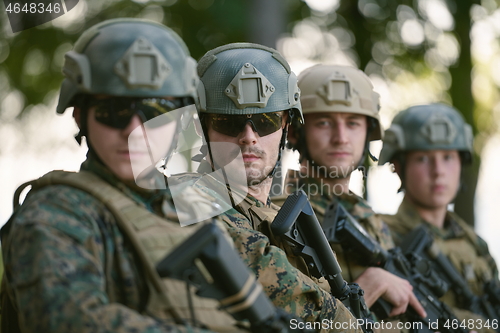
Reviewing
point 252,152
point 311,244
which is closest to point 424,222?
point 311,244

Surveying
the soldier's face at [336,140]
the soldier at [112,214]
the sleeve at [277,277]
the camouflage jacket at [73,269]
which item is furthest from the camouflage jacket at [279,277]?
the soldier's face at [336,140]

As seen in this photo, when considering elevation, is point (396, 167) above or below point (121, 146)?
below

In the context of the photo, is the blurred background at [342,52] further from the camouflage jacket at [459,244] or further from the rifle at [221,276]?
the rifle at [221,276]

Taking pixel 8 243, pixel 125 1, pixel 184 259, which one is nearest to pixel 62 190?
pixel 8 243

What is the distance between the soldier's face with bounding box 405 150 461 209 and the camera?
17.4 ft

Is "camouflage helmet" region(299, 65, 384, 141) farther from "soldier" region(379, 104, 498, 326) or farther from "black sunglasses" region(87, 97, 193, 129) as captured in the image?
"black sunglasses" region(87, 97, 193, 129)

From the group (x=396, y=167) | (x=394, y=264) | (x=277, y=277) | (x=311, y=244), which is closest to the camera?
(x=277, y=277)

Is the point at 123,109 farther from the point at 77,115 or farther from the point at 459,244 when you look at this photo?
the point at 459,244

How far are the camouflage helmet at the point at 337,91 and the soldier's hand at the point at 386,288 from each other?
1.20 meters

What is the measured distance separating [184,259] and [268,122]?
1486 mm

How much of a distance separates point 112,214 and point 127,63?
57cm

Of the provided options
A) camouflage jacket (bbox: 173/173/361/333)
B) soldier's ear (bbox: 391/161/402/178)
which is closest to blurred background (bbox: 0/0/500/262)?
soldier's ear (bbox: 391/161/402/178)

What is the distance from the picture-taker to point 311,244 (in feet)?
10.1

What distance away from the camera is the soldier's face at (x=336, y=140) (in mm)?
4133
